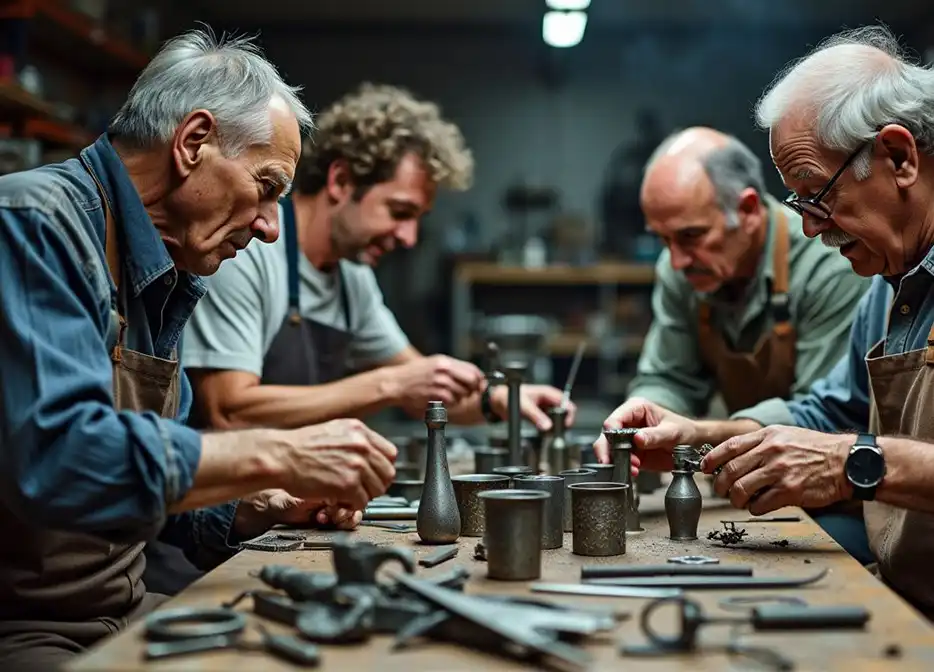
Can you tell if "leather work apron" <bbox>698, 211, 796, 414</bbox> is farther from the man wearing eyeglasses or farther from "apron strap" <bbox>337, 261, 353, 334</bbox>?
"apron strap" <bbox>337, 261, 353, 334</bbox>

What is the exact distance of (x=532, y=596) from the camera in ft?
6.03

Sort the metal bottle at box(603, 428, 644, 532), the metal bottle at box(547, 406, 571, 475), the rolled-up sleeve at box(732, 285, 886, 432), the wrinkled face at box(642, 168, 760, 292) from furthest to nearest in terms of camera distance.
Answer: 1. the wrinkled face at box(642, 168, 760, 292)
2. the metal bottle at box(547, 406, 571, 475)
3. the rolled-up sleeve at box(732, 285, 886, 432)
4. the metal bottle at box(603, 428, 644, 532)

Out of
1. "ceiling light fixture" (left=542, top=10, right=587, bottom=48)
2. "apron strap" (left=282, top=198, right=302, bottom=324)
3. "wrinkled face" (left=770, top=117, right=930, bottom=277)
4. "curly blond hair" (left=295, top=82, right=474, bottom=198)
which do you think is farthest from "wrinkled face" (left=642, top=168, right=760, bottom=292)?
"ceiling light fixture" (left=542, top=10, right=587, bottom=48)

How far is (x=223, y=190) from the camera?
2.41m

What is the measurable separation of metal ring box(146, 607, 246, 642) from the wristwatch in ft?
4.29

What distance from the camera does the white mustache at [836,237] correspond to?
9.00 ft

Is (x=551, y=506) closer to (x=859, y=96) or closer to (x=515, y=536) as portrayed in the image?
(x=515, y=536)

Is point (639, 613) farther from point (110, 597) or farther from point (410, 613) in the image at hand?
point (110, 597)

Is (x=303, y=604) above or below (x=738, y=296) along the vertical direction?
below

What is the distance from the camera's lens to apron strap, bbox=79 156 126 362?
2221 mm

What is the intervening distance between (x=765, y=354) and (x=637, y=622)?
2524 mm

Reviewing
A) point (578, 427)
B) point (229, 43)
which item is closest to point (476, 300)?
point (578, 427)

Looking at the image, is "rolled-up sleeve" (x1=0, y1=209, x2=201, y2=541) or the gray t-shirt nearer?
"rolled-up sleeve" (x1=0, y1=209, x2=201, y2=541)

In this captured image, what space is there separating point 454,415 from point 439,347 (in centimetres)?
624
